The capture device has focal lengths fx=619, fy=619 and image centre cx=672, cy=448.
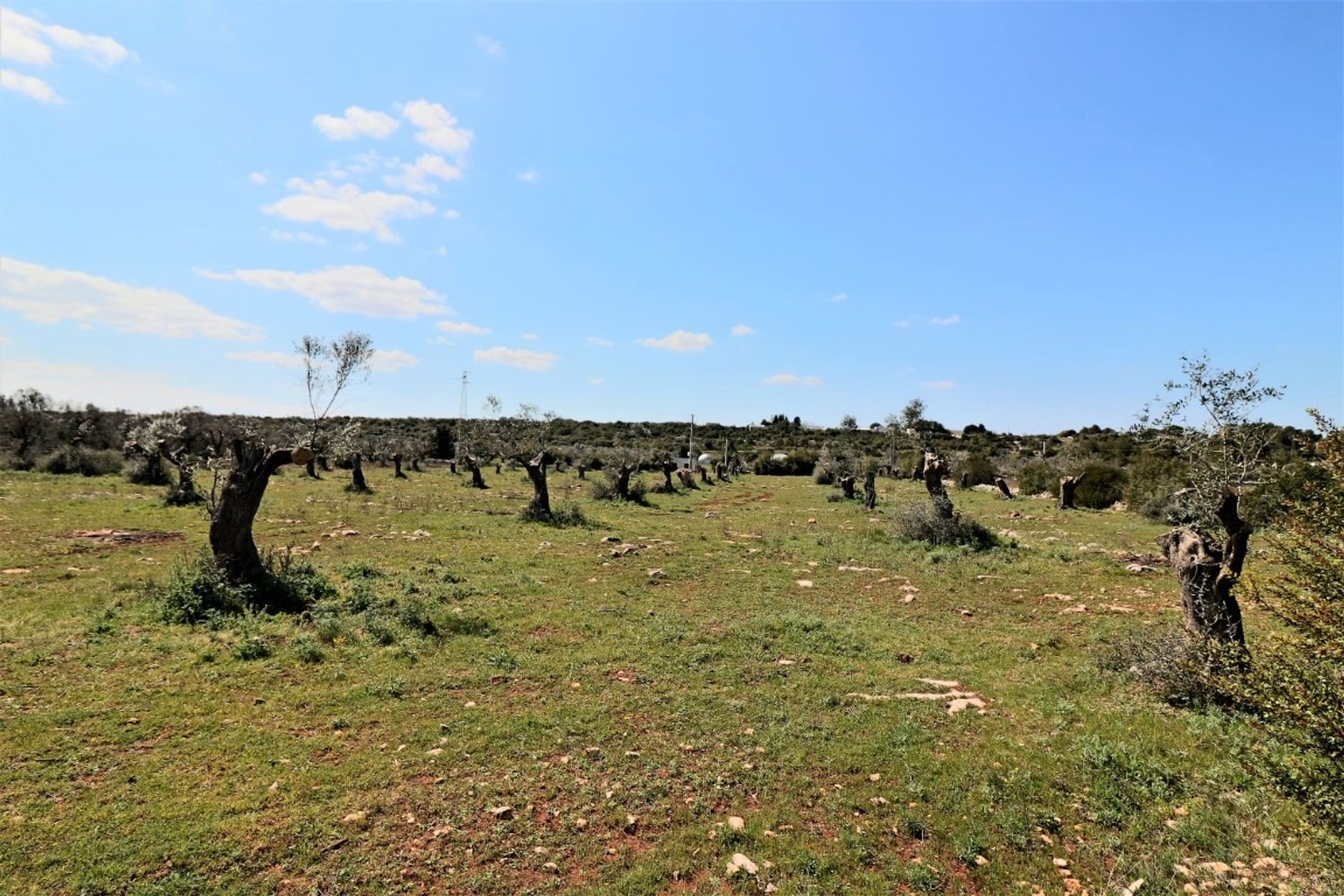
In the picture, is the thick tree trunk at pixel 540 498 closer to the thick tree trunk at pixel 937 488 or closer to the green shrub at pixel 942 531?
the green shrub at pixel 942 531

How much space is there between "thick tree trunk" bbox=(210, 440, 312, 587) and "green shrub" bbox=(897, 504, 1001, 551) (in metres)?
16.8

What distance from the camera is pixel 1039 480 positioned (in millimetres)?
38875

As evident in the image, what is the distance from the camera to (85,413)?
5144 cm

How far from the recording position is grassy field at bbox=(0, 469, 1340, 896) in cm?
473

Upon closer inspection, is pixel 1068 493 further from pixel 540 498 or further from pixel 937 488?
pixel 540 498

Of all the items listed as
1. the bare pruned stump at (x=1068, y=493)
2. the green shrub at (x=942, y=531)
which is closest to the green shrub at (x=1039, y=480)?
the bare pruned stump at (x=1068, y=493)

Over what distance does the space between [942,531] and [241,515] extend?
17.6 m

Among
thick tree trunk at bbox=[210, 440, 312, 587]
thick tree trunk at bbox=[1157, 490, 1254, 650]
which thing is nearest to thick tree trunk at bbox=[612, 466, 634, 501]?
thick tree trunk at bbox=[210, 440, 312, 587]

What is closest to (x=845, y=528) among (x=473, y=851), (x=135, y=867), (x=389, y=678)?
(x=389, y=678)

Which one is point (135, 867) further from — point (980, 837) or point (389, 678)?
point (980, 837)

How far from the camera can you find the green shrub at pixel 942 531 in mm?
18172

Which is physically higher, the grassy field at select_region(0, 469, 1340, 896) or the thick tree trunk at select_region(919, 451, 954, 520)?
the thick tree trunk at select_region(919, 451, 954, 520)

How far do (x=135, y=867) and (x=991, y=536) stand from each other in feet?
64.3

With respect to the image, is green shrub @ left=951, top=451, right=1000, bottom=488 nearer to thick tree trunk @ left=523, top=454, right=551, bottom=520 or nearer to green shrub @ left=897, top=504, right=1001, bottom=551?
green shrub @ left=897, top=504, right=1001, bottom=551
